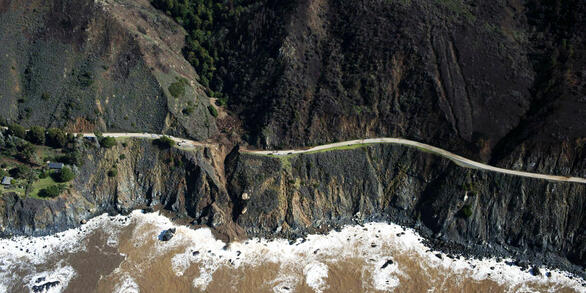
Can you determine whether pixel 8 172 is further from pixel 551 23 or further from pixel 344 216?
pixel 551 23

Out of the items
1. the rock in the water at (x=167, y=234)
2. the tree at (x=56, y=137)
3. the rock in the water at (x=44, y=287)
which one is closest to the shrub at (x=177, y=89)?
the tree at (x=56, y=137)

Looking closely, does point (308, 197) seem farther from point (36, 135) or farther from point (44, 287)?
point (36, 135)

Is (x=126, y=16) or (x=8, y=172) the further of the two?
(x=126, y=16)

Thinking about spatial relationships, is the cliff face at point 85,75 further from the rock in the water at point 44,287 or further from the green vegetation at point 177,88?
the rock in the water at point 44,287

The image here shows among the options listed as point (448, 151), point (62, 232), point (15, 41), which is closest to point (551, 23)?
point (448, 151)

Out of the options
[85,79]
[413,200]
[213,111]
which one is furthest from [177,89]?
[413,200]
